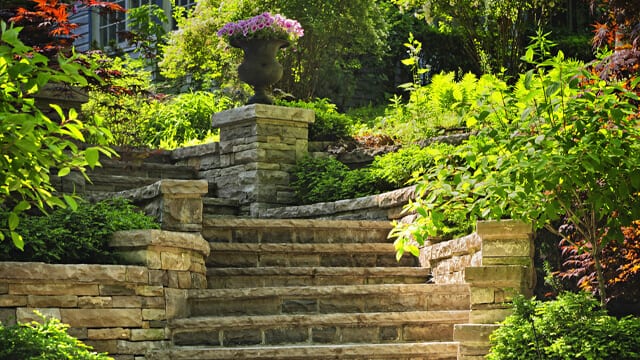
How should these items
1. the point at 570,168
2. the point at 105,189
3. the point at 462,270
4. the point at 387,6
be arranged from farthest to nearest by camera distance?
the point at 387,6
the point at 105,189
the point at 462,270
the point at 570,168

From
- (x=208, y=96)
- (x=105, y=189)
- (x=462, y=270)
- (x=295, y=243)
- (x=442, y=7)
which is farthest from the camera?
(x=442, y=7)

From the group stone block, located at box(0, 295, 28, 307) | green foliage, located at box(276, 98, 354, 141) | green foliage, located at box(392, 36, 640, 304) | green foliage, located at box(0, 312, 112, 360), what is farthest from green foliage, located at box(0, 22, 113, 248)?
green foliage, located at box(276, 98, 354, 141)

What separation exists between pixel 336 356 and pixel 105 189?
3.77 m

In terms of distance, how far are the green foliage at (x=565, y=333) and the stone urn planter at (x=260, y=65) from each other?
5.10 m

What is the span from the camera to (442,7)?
521 inches

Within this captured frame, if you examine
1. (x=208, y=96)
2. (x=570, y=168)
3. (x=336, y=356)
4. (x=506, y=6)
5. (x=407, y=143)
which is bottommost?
(x=336, y=356)

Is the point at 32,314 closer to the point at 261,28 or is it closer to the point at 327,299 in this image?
the point at 327,299

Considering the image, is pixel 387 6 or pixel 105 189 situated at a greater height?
pixel 387 6

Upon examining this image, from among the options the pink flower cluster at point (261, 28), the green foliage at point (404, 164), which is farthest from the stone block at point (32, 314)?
the pink flower cluster at point (261, 28)

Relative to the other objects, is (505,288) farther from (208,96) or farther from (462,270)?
(208,96)

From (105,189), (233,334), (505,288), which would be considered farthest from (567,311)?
(105,189)

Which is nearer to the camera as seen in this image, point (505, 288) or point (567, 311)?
point (567, 311)

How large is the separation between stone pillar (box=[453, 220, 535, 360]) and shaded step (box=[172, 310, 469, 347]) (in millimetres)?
434

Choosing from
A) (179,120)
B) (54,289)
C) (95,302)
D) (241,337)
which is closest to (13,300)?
(54,289)
